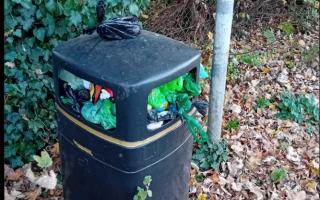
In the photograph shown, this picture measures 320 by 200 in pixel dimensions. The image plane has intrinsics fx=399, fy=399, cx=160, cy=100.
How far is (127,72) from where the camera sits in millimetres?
1818

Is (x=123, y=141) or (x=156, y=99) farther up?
(x=156, y=99)

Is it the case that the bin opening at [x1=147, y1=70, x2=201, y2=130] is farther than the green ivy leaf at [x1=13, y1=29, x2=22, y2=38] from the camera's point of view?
No

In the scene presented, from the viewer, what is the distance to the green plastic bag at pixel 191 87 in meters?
2.14

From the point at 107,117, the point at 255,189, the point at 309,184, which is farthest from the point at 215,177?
the point at 107,117

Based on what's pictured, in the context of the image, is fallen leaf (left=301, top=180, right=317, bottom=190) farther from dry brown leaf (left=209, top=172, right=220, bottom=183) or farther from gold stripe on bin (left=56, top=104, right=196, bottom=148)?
gold stripe on bin (left=56, top=104, right=196, bottom=148)

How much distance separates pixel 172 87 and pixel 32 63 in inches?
44.8

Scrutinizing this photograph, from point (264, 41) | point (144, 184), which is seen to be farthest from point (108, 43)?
point (264, 41)

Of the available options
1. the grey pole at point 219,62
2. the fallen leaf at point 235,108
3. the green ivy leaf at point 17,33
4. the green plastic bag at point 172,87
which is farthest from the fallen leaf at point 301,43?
the green ivy leaf at point 17,33

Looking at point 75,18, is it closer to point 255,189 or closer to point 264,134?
point 255,189

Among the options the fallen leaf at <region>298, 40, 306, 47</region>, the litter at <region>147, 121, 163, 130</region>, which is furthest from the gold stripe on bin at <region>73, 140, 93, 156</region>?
the fallen leaf at <region>298, 40, 306, 47</region>

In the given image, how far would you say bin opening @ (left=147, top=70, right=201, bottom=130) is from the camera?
196cm

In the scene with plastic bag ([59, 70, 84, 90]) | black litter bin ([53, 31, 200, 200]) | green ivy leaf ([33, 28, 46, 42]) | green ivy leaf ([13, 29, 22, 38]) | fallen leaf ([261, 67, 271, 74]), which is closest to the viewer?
black litter bin ([53, 31, 200, 200])

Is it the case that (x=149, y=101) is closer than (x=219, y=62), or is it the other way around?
(x=149, y=101)

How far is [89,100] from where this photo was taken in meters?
2.06
